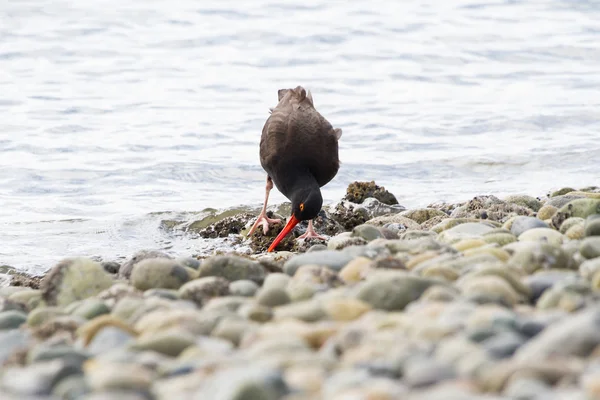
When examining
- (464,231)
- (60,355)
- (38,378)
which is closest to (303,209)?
(464,231)

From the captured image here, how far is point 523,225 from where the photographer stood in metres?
5.43

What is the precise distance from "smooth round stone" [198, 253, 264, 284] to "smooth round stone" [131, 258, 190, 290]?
11cm

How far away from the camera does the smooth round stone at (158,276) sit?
169 inches

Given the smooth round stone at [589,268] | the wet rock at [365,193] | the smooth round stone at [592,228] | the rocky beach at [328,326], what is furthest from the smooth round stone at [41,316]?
the wet rock at [365,193]

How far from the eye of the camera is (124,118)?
44.5 feet

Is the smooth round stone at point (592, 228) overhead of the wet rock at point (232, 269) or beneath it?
overhead

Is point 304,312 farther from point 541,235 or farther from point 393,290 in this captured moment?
Result: point 541,235

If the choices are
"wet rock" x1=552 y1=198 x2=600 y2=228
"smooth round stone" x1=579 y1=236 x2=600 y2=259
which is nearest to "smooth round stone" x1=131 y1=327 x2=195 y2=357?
"smooth round stone" x1=579 y1=236 x2=600 y2=259

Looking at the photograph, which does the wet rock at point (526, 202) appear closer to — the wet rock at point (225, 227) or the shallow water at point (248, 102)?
the shallow water at point (248, 102)

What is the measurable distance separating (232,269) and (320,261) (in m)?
0.42

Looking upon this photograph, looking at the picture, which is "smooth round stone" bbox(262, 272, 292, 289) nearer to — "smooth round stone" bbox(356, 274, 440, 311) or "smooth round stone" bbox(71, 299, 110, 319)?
"smooth round stone" bbox(356, 274, 440, 311)

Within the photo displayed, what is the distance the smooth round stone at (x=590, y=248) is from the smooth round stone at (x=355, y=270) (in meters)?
0.99

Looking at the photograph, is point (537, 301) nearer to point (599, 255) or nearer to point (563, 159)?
point (599, 255)

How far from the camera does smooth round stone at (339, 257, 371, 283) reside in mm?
4051
